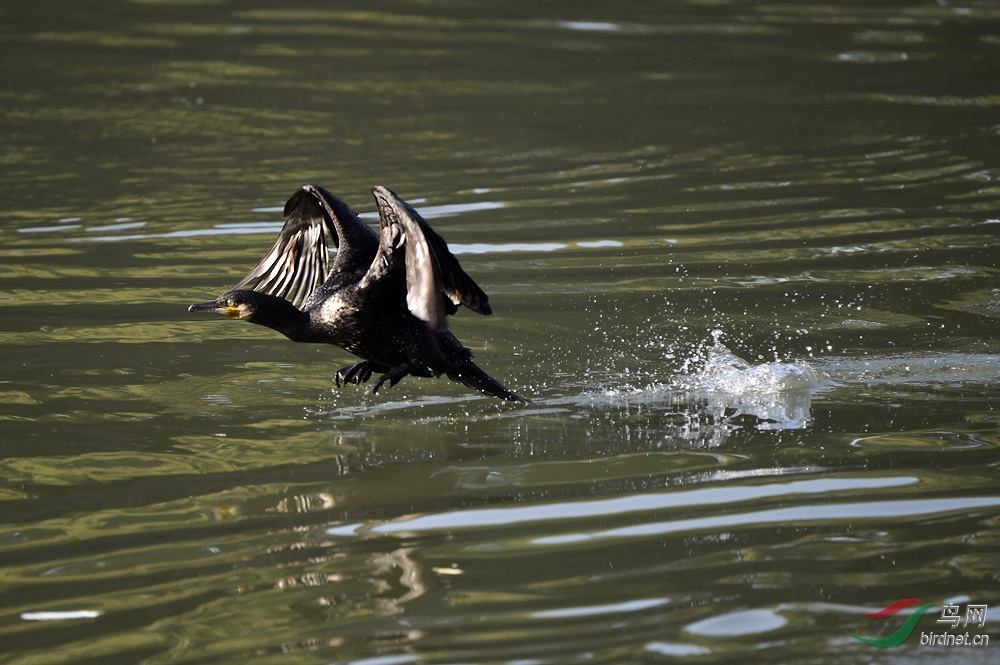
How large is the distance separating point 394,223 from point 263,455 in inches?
46.7

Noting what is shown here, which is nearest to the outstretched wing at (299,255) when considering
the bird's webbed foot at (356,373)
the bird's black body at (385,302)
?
the bird's black body at (385,302)

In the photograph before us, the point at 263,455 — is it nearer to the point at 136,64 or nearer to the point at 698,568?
the point at 698,568

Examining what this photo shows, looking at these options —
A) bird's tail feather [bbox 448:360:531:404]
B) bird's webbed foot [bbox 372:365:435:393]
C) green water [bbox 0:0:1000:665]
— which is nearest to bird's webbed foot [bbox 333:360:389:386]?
green water [bbox 0:0:1000:665]

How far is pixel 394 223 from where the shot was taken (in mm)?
4867

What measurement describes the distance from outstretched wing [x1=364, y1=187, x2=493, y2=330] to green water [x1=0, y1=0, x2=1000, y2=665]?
2.42 ft

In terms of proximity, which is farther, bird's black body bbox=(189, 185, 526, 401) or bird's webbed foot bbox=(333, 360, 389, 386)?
bird's webbed foot bbox=(333, 360, 389, 386)

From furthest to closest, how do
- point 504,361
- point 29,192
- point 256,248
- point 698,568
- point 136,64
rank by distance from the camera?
1. point 136,64
2. point 29,192
3. point 256,248
4. point 504,361
5. point 698,568

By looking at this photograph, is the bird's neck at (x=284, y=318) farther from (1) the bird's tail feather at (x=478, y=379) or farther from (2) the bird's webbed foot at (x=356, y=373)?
(1) the bird's tail feather at (x=478, y=379)

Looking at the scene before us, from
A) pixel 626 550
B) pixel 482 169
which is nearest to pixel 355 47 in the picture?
pixel 482 169

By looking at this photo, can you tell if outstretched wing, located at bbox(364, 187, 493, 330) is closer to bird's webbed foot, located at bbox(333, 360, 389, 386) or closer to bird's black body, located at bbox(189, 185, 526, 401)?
bird's black body, located at bbox(189, 185, 526, 401)

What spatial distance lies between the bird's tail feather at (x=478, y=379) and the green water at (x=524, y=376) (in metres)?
0.17

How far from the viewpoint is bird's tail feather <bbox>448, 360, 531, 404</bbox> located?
214 inches

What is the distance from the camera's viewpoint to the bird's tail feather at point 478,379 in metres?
5.45

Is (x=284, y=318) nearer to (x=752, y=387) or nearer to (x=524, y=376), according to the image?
(x=524, y=376)
